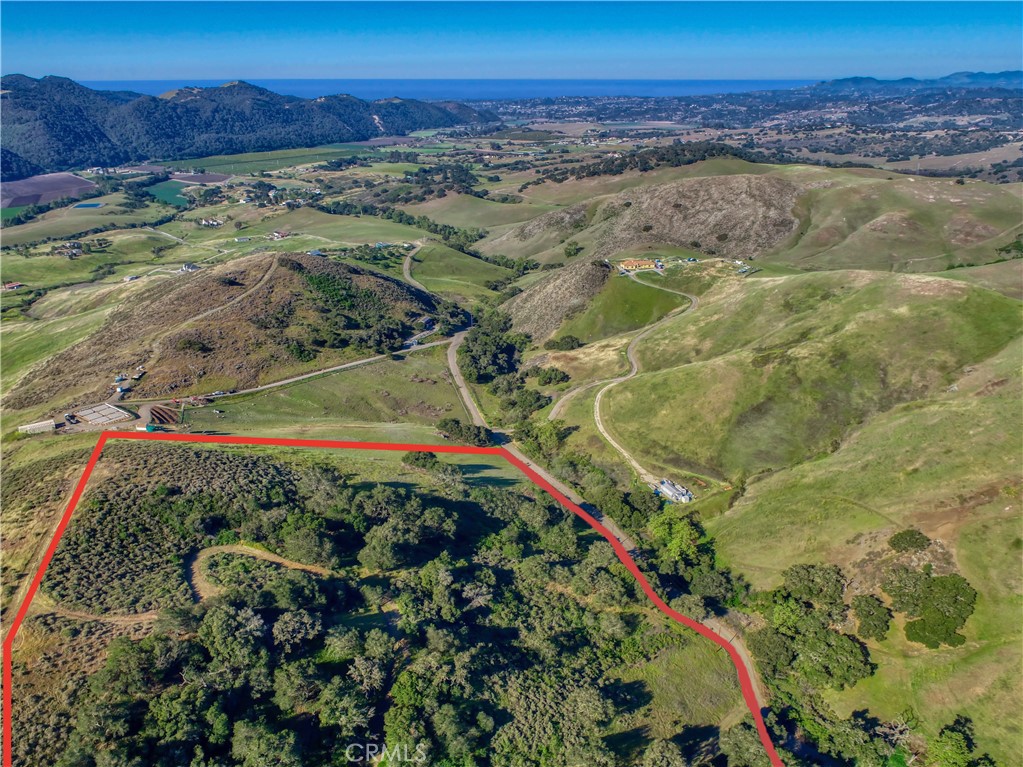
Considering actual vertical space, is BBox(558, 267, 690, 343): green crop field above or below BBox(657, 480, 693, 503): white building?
above

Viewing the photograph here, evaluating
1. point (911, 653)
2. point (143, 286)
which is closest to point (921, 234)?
point (911, 653)

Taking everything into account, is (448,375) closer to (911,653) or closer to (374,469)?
(374,469)

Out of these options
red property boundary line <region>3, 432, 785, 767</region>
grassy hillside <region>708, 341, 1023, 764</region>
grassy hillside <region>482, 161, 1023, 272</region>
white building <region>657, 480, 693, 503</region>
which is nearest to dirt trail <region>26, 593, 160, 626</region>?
red property boundary line <region>3, 432, 785, 767</region>

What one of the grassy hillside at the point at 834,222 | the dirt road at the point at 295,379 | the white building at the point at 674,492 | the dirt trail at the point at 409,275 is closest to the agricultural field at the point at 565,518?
the dirt road at the point at 295,379

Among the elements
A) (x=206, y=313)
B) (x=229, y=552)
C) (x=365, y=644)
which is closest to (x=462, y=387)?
(x=206, y=313)

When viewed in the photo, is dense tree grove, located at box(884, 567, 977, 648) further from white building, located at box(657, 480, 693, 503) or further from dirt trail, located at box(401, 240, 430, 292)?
dirt trail, located at box(401, 240, 430, 292)

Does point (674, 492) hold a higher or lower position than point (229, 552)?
lower

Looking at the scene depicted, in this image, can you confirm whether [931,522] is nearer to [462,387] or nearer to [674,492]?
[674,492]
